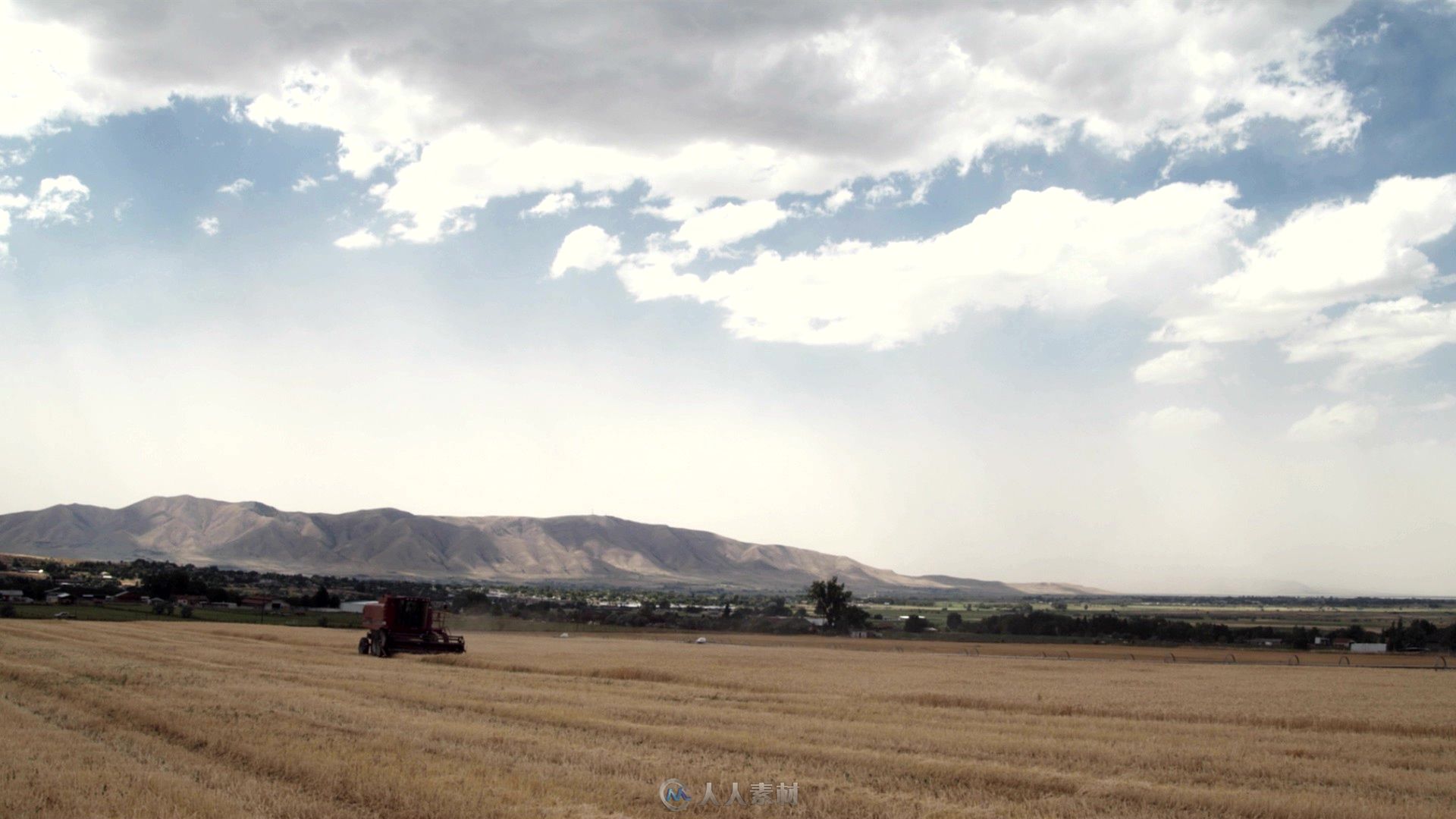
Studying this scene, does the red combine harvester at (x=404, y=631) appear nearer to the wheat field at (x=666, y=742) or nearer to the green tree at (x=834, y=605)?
the wheat field at (x=666, y=742)

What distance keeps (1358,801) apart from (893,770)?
7.17 meters

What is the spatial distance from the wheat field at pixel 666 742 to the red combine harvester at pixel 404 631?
8.33 meters

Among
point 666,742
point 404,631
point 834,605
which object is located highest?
point 666,742

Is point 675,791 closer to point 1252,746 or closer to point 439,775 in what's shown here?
point 439,775

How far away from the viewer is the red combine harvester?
151ft

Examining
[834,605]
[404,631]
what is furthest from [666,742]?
[834,605]

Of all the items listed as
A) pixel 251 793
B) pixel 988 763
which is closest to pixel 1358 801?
pixel 988 763

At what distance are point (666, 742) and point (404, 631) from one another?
107 ft

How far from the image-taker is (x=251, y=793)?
12977mm

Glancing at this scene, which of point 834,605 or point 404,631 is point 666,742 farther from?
point 834,605

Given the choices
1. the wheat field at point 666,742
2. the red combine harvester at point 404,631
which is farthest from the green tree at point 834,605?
the wheat field at point 666,742

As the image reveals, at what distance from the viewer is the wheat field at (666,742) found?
43.8 ft

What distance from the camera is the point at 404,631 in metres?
47.1

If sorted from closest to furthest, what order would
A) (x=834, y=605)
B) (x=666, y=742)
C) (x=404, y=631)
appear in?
(x=666, y=742) → (x=404, y=631) → (x=834, y=605)
